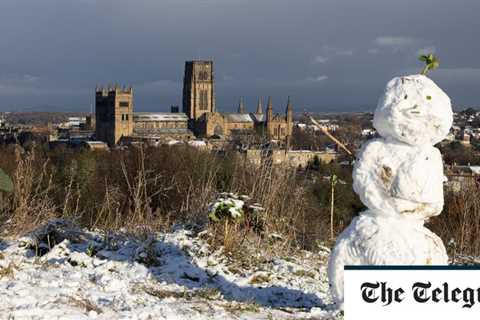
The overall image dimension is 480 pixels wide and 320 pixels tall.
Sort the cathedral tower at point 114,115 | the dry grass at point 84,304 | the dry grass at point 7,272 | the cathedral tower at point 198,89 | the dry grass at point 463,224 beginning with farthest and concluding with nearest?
the cathedral tower at point 198,89 < the cathedral tower at point 114,115 < the dry grass at point 463,224 < the dry grass at point 7,272 < the dry grass at point 84,304

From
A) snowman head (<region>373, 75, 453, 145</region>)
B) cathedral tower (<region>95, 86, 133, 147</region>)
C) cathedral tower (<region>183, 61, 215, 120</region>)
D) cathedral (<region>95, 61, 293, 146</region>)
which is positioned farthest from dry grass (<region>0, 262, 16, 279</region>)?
cathedral tower (<region>183, 61, 215, 120</region>)

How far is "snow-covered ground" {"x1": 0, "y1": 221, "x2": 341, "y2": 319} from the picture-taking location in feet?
14.9

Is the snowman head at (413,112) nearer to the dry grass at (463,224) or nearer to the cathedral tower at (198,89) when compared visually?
the dry grass at (463,224)

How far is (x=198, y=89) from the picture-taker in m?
95.9

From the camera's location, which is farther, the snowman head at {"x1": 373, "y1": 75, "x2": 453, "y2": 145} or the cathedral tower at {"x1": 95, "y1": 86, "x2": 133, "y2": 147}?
the cathedral tower at {"x1": 95, "y1": 86, "x2": 133, "y2": 147}

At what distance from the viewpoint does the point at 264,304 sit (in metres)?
5.27

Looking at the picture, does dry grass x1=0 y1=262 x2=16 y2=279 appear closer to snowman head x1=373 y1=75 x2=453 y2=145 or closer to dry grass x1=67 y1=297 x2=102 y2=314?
dry grass x1=67 y1=297 x2=102 y2=314

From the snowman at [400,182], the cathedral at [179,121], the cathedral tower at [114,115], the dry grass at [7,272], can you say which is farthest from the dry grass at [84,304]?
the cathedral tower at [114,115]

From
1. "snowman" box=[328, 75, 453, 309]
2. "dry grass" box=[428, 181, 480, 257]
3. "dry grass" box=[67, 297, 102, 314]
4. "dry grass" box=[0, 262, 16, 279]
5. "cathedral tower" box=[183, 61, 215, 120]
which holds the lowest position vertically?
"dry grass" box=[428, 181, 480, 257]

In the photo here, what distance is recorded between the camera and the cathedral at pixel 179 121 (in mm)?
80750

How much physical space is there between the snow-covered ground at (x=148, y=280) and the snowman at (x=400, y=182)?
631mm

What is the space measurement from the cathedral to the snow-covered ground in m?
69.3

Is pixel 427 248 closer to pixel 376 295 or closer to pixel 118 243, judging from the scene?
pixel 376 295

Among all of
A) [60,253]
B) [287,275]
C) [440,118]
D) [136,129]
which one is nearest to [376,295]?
[440,118]
